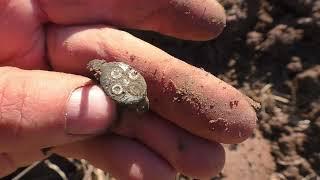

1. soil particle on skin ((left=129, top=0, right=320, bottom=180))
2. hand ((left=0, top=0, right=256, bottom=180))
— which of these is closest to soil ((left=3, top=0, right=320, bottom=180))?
soil particle on skin ((left=129, top=0, right=320, bottom=180))

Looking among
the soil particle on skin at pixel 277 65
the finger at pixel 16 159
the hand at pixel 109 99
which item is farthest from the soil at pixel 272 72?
the finger at pixel 16 159

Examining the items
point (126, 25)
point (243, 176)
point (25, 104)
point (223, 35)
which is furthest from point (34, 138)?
point (223, 35)

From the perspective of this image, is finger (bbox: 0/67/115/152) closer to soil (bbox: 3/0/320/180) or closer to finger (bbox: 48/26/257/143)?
finger (bbox: 48/26/257/143)

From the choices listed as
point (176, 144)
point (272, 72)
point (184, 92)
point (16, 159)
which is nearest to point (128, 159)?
point (176, 144)

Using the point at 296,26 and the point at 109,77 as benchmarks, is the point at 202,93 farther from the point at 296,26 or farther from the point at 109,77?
the point at 296,26

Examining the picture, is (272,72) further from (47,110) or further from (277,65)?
(47,110)

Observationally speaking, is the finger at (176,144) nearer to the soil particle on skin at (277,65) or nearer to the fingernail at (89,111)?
the fingernail at (89,111)
